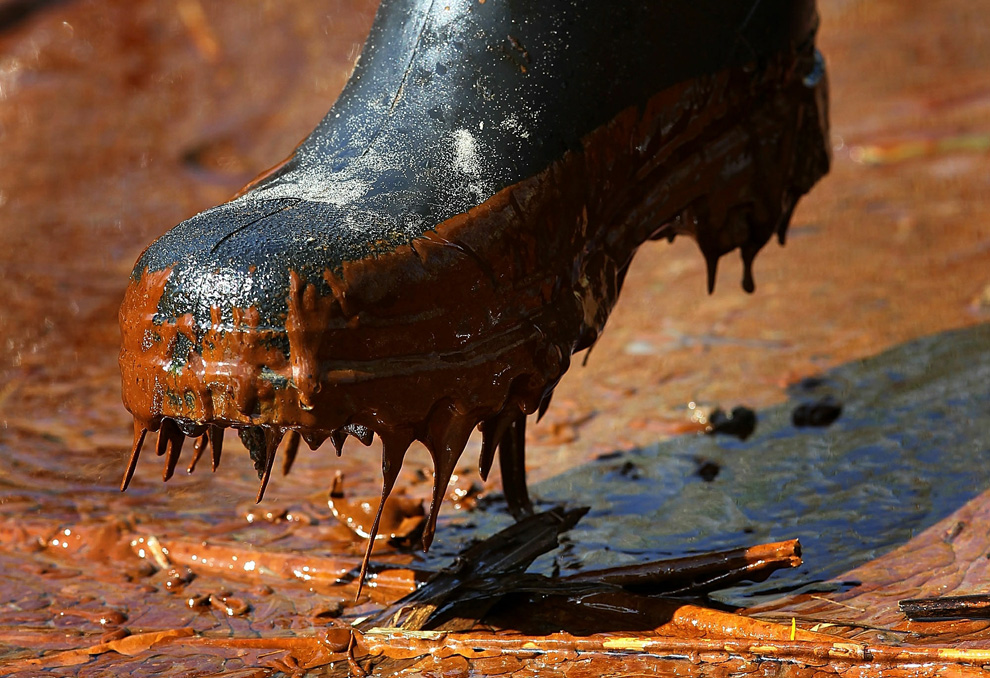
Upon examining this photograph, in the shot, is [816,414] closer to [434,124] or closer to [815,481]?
[815,481]

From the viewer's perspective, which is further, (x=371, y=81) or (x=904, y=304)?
(x=904, y=304)

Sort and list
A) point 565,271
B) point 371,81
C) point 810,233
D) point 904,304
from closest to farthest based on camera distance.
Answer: point 565,271 < point 371,81 < point 904,304 < point 810,233

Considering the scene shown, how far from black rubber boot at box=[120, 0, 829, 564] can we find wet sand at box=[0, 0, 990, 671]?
1.22ft

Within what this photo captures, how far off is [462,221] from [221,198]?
2.89m

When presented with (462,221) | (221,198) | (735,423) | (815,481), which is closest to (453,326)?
(462,221)

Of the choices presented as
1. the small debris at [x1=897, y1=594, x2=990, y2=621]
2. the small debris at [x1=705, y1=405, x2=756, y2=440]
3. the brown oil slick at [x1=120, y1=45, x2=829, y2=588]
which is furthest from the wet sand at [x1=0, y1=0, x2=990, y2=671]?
the small debris at [x1=897, y1=594, x2=990, y2=621]

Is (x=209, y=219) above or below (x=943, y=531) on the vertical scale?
above

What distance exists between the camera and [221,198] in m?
4.37

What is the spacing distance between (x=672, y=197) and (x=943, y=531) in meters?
0.69

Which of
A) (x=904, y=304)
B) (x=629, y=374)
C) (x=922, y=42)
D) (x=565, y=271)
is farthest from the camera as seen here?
(x=922, y=42)

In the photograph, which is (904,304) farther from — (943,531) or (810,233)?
(943,531)

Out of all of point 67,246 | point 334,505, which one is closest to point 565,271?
point 334,505

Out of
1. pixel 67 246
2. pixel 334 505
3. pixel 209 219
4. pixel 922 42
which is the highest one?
pixel 922 42

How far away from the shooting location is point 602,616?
1.72 metres
